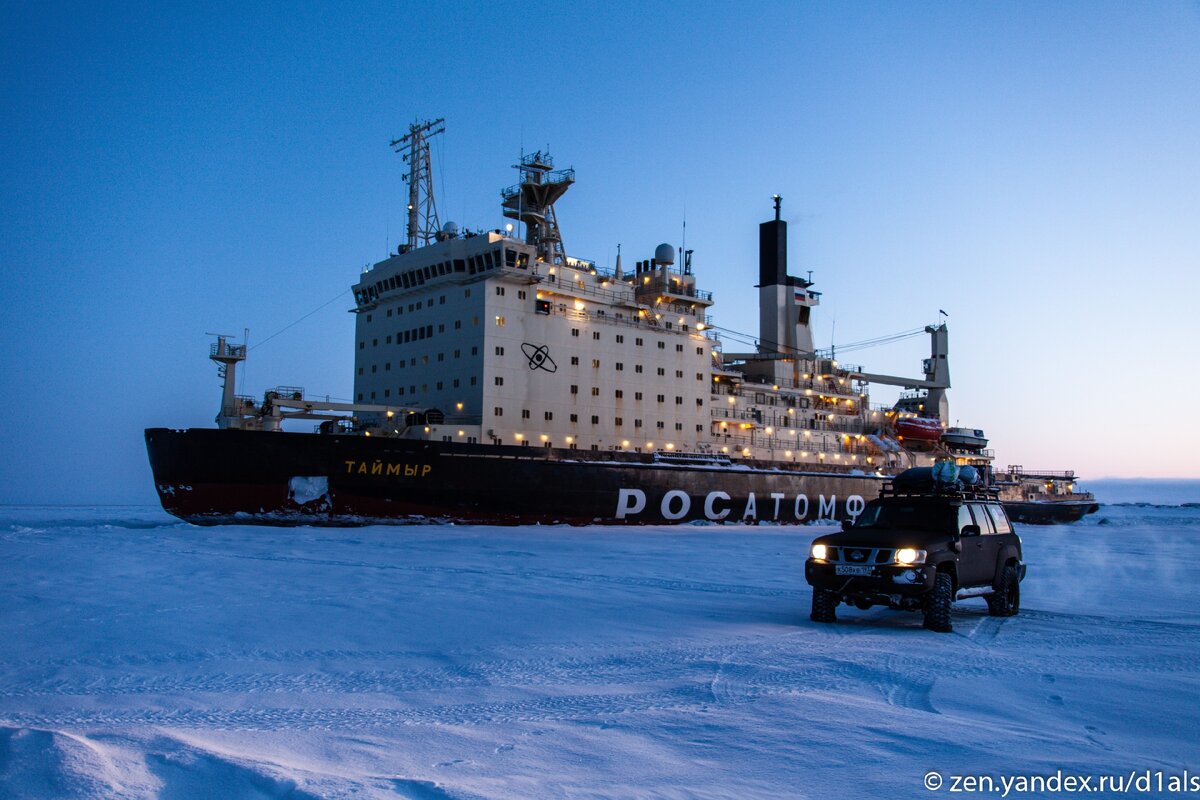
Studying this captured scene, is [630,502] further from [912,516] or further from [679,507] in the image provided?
[912,516]

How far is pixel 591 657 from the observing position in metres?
6.31

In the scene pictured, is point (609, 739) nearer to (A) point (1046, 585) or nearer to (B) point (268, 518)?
(A) point (1046, 585)

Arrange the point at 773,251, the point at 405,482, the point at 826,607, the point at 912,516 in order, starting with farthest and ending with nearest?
the point at 773,251 < the point at 405,482 < the point at 912,516 < the point at 826,607

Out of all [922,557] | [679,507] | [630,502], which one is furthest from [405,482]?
[922,557]

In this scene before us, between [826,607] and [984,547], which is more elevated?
[984,547]

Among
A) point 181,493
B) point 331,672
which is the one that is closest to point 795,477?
point 181,493

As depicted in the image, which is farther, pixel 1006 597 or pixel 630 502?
pixel 630 502

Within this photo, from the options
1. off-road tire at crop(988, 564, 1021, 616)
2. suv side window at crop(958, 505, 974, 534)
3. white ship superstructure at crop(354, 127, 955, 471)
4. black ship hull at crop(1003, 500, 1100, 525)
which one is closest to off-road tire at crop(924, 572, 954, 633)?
suv side window at crop(958, 505, 974, 534)

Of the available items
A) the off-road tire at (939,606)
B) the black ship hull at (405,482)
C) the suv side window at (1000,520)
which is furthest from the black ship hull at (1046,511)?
the off-road tire at (939,606)

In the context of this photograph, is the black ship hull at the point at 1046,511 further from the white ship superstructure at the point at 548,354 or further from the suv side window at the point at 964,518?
the suv side window at the point at 964,518

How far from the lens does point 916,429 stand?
4434 centimetres

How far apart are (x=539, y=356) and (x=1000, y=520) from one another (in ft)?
68.2

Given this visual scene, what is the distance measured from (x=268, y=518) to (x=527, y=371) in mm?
9820

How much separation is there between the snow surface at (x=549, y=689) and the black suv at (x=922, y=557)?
34 centimetres
